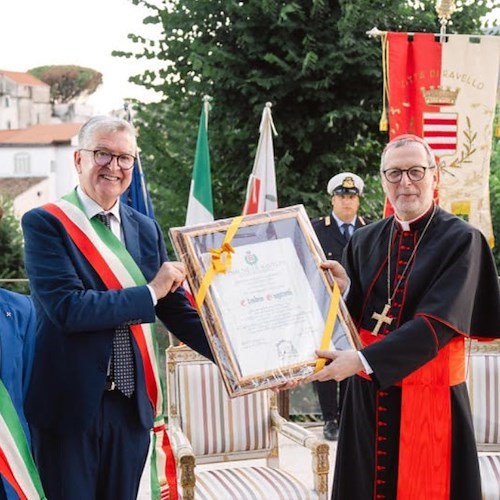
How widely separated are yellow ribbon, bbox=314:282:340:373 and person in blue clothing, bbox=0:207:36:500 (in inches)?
36.0

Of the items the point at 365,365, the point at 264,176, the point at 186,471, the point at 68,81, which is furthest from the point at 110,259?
the point at 68,81

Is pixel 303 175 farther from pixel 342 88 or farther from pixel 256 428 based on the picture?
pixel 256 428

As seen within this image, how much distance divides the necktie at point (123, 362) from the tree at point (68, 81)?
61.8 meters

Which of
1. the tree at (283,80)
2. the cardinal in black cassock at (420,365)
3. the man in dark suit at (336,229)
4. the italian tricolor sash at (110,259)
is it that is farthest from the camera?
the tree at (283,80)

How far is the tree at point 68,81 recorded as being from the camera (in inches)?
2458

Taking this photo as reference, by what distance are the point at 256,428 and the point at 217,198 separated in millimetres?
5327

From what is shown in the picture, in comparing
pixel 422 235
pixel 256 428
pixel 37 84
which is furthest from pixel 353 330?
pixel 37 84

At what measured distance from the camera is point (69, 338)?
2402mm

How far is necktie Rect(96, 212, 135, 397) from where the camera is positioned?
247 centimetres

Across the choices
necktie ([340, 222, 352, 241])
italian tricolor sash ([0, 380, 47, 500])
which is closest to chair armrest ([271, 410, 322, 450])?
italian tricolor sash ([0, 380, 47, 500])

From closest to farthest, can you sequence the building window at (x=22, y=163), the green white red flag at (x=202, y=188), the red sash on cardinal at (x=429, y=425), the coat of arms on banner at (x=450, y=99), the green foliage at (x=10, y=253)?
the red sash on cardinal at (x=429, y=425), the coat of arms on banner at (x=450, y=99), the green white red flag at (x=202, y=188), the green foliage at (x=10, y=253), the building window at (x=22, y=163)

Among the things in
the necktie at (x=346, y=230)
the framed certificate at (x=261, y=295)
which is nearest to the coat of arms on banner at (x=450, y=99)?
the necktie at (x=346, y=230)

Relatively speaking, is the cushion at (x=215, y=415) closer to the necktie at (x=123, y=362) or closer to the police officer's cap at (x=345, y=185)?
the necktie at (x=123, y=362)

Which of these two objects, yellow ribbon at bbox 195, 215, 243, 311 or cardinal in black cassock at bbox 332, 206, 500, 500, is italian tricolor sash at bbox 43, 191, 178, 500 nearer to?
yellow ribbon at bbox 195, 215, 243, 311
